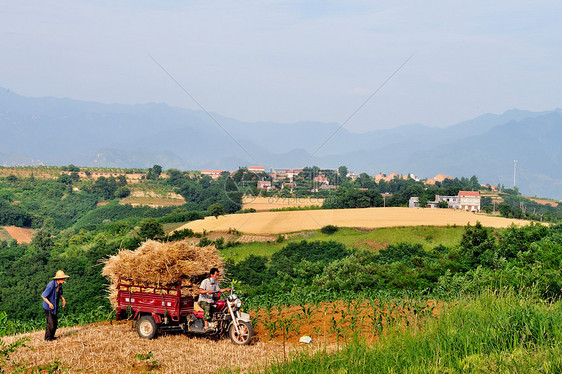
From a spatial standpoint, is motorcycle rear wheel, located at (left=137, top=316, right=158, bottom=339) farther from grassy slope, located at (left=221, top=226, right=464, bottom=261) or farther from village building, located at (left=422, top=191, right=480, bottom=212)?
village building, located at (left=422, top=191, right=480, bottom=212)

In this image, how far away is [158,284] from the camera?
10.2 meters

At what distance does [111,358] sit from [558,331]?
674 cm

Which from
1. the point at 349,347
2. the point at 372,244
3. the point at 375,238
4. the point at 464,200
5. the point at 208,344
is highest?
the point at 464,200

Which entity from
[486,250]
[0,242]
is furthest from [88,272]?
[0,242]

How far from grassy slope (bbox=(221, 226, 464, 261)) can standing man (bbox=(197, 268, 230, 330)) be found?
36854 millimetres

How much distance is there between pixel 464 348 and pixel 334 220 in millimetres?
49032

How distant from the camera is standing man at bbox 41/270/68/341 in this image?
9586 mm

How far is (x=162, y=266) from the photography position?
10.0 meters

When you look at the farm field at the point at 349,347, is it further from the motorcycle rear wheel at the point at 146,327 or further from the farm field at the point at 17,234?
the farm field at the point at 17,234

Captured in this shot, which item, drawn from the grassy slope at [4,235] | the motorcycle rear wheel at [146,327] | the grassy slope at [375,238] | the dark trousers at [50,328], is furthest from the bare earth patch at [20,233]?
the motorcycle rear wheel at [146,327]

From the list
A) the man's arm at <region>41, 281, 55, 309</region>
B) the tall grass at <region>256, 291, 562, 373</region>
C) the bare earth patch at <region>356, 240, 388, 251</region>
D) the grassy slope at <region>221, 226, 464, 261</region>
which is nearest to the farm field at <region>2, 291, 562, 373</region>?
the tall grass at <region>256, 291, 562, 373</region>

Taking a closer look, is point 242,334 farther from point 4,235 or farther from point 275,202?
point 4,235

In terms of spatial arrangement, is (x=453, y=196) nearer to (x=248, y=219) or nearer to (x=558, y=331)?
(x=248, y=219)

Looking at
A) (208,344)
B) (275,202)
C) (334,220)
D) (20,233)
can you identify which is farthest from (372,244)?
(20,233)
